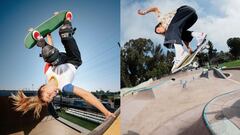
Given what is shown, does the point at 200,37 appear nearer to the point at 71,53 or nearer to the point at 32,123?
the point at 71,53

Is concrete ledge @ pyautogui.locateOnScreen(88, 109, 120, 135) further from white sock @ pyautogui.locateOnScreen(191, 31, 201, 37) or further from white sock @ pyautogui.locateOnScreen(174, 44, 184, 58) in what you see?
white sock @ pyautogui.locateOnScreen(191, 31, 201, 37)

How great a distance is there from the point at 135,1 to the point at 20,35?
1358 millimetres

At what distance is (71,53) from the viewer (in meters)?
3.03

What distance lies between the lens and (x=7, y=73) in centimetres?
281

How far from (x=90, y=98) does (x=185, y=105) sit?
931 millimetres

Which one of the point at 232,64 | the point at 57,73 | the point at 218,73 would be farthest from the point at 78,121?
the point at 232,64

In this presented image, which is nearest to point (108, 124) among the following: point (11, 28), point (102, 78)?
point (102, 78)

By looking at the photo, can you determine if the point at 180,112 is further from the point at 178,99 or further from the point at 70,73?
the point at 70,73

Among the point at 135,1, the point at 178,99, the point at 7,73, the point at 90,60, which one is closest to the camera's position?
the point at 7,73

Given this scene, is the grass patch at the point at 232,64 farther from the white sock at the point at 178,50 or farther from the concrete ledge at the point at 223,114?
the white sock at the point at 178,50

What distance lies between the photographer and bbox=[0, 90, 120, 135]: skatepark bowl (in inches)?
107

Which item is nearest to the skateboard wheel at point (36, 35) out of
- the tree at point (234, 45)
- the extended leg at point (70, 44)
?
the extended leg at point (70, 44)

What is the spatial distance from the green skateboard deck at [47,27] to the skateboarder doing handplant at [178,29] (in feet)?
3.21

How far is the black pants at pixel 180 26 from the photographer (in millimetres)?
3436
